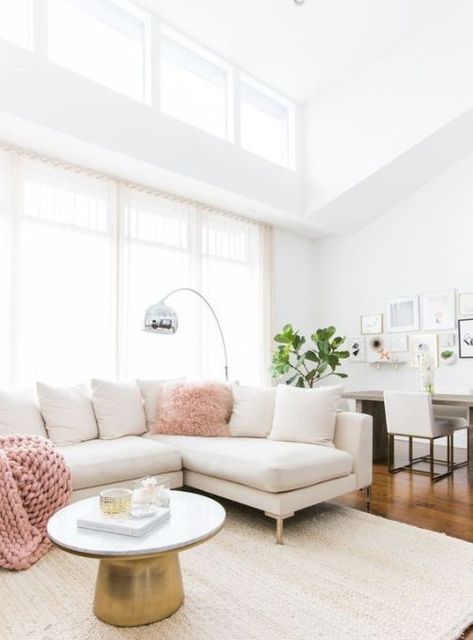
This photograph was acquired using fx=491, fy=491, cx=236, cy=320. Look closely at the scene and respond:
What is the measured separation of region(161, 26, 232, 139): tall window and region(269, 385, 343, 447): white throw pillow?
10.3 ft

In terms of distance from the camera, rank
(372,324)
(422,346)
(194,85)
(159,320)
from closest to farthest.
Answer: (159,320) < (194,85) < (422,346) < (372,324)

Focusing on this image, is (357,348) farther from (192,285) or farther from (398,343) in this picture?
(192,285)

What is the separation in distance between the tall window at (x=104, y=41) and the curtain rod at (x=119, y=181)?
2.49 ft

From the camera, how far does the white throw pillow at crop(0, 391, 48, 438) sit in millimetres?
3154

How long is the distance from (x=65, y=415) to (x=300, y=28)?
4.17 meters

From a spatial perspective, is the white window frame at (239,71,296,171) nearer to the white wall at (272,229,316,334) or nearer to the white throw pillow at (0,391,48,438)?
the white wall at (272,229,316,334)

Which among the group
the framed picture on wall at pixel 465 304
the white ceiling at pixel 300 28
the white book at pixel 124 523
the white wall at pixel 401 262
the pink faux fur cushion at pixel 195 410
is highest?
the white ceiling at pixel 300 28

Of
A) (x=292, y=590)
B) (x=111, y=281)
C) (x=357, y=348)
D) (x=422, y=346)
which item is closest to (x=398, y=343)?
(x=422, y=346)

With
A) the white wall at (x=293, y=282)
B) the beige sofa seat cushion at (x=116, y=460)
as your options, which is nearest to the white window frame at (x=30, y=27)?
the beige sofa seat cushion at (x=116, y=460)

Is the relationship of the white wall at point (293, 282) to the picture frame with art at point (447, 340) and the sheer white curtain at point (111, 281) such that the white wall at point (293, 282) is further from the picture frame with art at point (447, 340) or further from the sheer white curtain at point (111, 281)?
the picture frame with art at point (447, 340)

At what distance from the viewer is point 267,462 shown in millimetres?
→ 2812

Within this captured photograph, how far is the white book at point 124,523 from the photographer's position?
1874mm

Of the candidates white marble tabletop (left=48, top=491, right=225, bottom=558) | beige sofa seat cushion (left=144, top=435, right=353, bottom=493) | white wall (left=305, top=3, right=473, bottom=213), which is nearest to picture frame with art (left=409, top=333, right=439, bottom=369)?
white wall (left=305, top=3, right=473, bottom=213)

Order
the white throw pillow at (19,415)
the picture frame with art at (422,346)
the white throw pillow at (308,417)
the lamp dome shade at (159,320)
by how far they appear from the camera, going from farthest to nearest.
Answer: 1. the picture frame with art at (422,346)
2. the lamp dome shade at (159,320)
3. the white throw pillow at (308,417)
4. the white throw pillow at (19,415)
